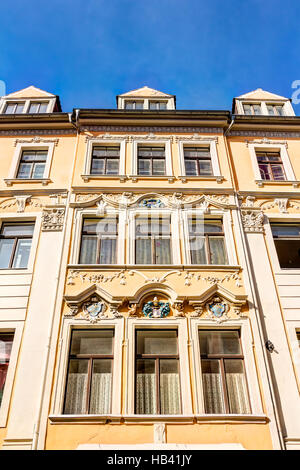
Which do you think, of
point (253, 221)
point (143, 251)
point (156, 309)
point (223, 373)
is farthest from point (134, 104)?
point (223, 373)

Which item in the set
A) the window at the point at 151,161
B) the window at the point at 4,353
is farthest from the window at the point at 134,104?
the window at the point at 4,353

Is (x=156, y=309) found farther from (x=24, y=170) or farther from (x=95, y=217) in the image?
(x=24, y=170)

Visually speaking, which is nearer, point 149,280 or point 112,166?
point 149,280

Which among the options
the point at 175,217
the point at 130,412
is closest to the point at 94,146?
the point at 175,217

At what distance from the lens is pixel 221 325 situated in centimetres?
1023

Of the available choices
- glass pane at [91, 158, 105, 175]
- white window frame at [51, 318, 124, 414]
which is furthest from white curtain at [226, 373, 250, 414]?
glass pane at [91, 158, 105, 175]

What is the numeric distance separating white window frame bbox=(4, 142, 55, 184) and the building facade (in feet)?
0.16

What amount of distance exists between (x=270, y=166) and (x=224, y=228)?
437 cm

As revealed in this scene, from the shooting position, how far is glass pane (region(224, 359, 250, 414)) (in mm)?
9109

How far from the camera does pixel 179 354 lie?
9.75 meters

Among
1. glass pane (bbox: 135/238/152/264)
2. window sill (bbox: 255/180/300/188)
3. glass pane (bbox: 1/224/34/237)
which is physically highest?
window sill (bbox: 255/180/300/188)

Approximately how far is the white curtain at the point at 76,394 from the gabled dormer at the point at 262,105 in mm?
13823

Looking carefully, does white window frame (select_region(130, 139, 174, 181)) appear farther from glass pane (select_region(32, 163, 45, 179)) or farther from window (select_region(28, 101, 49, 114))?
window (select_region(28, 101, 49, 114))

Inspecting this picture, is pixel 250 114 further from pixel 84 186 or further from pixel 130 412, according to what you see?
pixel 130 412
